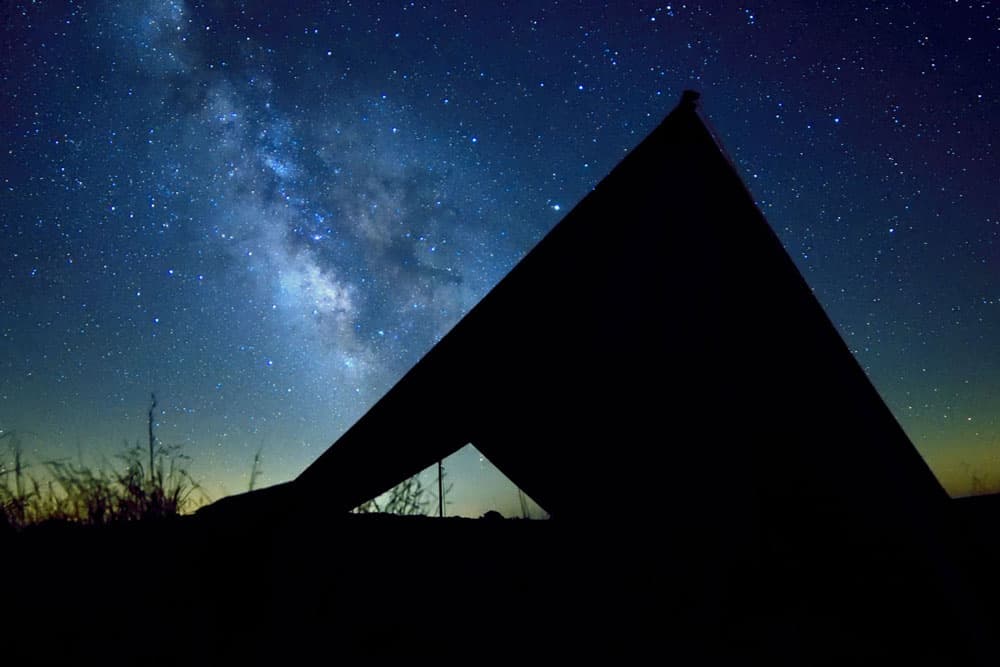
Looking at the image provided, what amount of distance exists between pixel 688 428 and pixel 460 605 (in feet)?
5.13

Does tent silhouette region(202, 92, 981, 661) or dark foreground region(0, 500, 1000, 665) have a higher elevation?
tent silhouette region(202, 92, 981, 661)

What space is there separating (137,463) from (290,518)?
11.9 ft

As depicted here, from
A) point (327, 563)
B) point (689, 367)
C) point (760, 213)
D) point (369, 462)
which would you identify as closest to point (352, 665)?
point (327, 563)

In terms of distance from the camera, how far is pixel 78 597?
2590 mm

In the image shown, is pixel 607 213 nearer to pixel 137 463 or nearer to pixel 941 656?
pixel 941 656

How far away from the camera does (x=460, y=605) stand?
291cm

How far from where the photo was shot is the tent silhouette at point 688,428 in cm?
181

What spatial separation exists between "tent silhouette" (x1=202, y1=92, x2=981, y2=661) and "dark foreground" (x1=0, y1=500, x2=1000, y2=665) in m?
0.02

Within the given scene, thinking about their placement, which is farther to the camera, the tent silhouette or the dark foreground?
the dark foreground

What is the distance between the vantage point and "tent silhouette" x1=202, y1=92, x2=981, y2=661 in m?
1.81

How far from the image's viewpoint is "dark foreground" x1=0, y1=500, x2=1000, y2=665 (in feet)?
7.71

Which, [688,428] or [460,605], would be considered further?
[460,605]

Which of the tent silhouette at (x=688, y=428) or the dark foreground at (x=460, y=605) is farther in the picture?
the dark foreground at (x=460, y=605)

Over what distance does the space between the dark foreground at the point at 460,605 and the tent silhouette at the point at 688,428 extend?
2 cm
